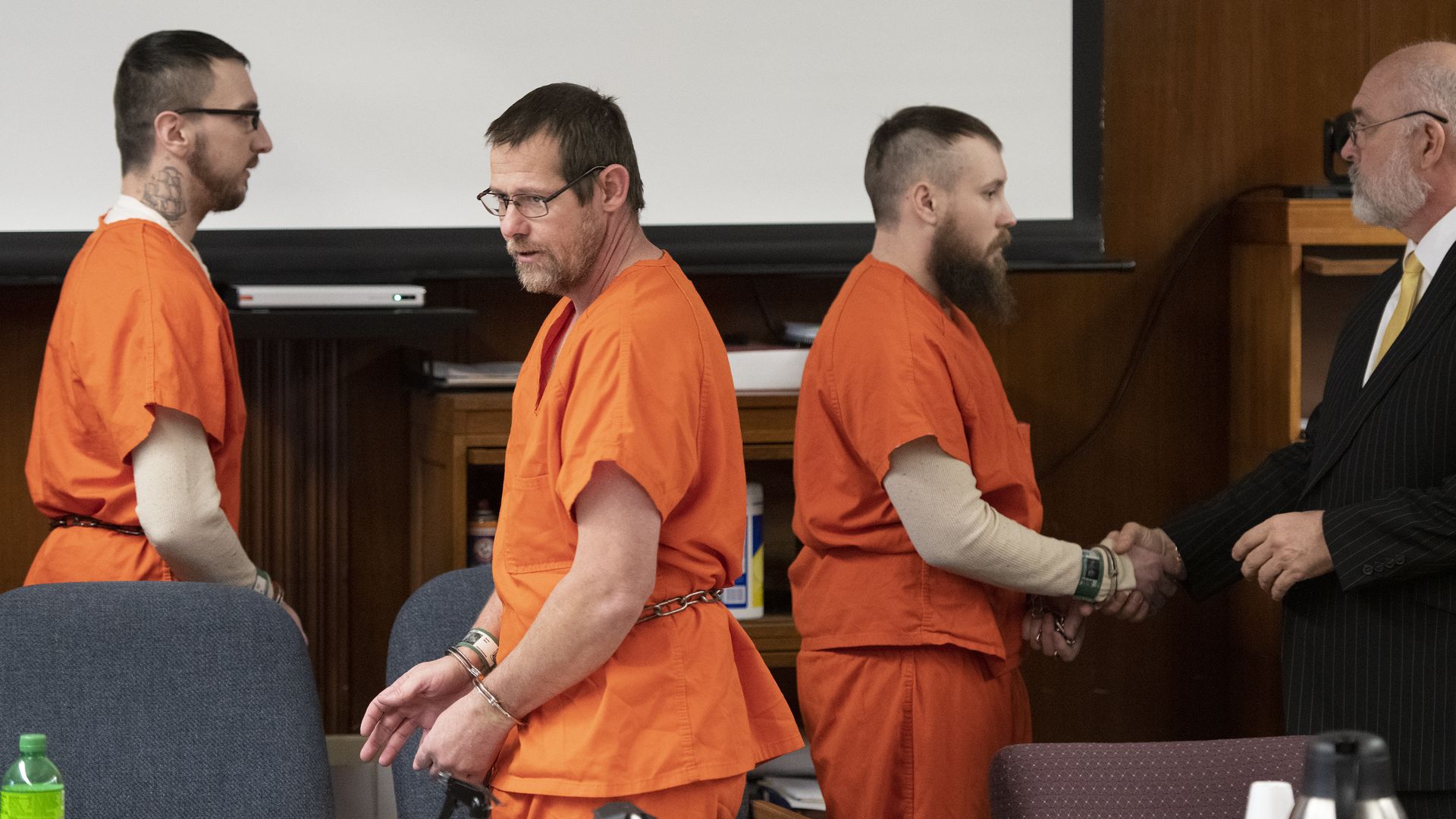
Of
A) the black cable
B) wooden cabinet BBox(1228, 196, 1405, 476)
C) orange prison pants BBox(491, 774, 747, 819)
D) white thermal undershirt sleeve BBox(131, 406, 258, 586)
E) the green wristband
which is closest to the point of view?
orange prison pants BBox(491, 774, 747, 819)

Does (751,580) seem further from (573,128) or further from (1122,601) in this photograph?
(573,128)

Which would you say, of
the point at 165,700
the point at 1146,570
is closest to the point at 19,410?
the point at 165,700

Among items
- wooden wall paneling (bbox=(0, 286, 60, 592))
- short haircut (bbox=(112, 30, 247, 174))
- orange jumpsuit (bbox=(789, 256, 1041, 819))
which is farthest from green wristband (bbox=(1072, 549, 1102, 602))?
wooden wall paneling (bbox=(0, 286, 60, 592))

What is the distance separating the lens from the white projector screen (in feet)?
8.92

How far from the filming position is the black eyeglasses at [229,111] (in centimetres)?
233

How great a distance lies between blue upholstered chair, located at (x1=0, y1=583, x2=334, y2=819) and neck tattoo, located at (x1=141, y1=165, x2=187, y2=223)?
594 millimetres

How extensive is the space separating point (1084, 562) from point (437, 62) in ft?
4.96

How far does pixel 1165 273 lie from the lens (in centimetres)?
310

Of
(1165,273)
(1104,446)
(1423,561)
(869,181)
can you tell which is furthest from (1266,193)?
(1423,561)

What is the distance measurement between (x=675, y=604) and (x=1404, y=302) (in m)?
1.20

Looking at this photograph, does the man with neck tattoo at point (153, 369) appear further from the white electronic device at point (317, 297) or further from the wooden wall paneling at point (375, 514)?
the wooden wall paneling at point (375, 514)

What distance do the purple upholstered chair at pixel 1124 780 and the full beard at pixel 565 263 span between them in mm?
669

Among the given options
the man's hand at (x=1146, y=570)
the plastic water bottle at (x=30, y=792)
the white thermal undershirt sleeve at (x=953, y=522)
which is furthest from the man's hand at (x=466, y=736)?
the man's hand at (x=1146, y=570)

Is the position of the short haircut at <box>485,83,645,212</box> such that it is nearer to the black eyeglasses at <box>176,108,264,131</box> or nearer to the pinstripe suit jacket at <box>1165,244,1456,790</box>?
the black eyeglasses at <box>176,108,264,131</box>
